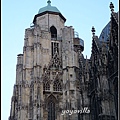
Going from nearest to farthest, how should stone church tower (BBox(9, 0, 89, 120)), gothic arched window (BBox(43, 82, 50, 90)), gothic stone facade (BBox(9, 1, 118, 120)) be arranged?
gothic stone facade (BBox(9, 1, 118, 120)), stone church tower (BBox(9, 0, 89, 120)), gothic arched window (BBox(43, 82, 50, 90))

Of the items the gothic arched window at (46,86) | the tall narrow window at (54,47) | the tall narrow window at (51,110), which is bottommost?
the tall narrow window at (51,110)

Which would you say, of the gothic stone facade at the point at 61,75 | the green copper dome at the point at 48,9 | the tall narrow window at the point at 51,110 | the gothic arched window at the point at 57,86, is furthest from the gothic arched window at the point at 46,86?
the green copper dome at the point at 48,9

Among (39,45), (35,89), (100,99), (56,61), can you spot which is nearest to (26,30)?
(39,45)

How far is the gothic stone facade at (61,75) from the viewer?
77.2ft

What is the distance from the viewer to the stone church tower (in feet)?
96.2

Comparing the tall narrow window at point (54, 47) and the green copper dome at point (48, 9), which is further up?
the green copper dome at point (48, 9)

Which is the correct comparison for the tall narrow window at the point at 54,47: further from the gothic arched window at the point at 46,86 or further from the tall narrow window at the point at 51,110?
the tall narrow window at the point at 51,110

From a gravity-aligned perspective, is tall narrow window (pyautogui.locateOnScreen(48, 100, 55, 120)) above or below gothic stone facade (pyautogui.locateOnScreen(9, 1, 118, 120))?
below

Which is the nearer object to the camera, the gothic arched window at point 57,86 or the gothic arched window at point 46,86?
the gothic arched window at point 46,86

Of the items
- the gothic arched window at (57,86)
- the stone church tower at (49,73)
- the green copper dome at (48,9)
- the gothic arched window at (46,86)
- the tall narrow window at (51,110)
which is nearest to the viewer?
the stone church tower at (49,73)

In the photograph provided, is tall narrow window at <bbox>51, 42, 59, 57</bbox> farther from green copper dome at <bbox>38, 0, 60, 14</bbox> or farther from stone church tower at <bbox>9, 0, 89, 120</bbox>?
green copper dome at <bbox>38, 0, 60, 14</bbox>

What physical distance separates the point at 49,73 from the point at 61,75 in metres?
1.44

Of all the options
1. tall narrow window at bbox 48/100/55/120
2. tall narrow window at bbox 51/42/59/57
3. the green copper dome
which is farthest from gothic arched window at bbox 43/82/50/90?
the green copper dome

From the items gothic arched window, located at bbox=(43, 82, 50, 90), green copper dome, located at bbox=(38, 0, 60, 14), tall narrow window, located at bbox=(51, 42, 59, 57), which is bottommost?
gothic arched window, located at bbox=(43, 82, 50, 90)
